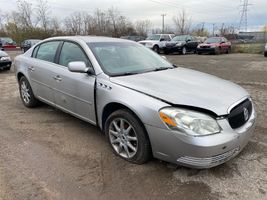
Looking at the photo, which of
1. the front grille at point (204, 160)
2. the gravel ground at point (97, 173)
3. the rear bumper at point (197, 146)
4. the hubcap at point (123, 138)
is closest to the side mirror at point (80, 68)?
the hubcap at point (123, 138)

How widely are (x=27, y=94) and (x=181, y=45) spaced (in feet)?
60.2

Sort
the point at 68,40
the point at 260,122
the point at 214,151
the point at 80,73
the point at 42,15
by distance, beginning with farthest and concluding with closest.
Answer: the point at 42,15 < the point at 260,122 < the point at 68,40 < the point at 80,73 < the point at 214,151

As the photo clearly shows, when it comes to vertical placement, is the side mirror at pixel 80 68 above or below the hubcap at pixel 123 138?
above

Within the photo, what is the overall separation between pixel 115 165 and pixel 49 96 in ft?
6.54

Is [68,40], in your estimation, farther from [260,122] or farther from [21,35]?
[21,35]

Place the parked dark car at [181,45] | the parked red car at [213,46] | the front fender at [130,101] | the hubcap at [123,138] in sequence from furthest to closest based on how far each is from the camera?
1. the parked red car at [213,46]
2. the parked dark car at [181,45]
3. the hubcap at [123,138]
4. the front fender at [130,101]

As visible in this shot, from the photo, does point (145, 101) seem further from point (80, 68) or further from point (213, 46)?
point (213, 46)

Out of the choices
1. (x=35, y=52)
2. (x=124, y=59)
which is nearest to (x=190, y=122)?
(x=124, y=59)

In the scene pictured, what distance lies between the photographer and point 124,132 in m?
3.25

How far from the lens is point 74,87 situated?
3.83 m

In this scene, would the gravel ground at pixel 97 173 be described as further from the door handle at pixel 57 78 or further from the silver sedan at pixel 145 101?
the door handle at pixel 57 78

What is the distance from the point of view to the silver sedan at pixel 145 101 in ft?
8.75

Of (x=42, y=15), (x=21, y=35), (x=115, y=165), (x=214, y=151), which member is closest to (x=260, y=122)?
(x=214, y=151)

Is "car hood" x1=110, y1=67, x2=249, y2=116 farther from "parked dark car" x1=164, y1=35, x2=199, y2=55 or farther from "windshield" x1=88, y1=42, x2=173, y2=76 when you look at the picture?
"parked dark car" x1=164, y1=35, x2=199, y2=55
